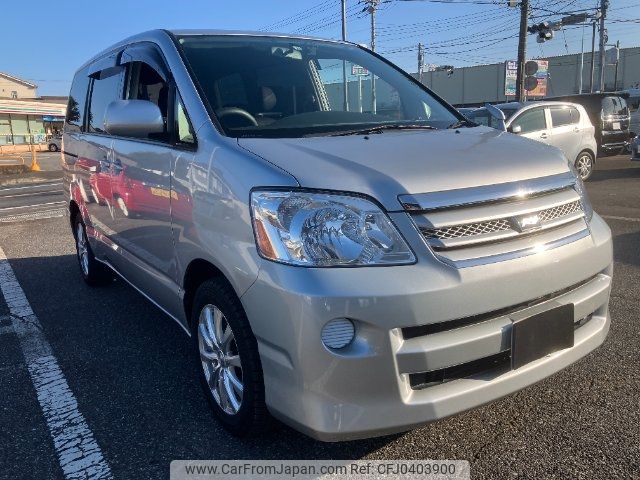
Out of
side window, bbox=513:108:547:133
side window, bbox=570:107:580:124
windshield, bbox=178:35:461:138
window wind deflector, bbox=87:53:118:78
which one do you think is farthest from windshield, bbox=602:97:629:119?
window wind deflector, bbox=87:53:118:78

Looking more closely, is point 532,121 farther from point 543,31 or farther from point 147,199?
point 543,31

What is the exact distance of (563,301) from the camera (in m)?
2.28

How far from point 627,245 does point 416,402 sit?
4.92 meters

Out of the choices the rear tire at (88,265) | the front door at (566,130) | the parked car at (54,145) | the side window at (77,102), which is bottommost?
the parked car at (54,145)

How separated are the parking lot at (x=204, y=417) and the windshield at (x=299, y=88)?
1.42 m

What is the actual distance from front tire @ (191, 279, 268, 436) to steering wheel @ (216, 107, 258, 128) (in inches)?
29.9

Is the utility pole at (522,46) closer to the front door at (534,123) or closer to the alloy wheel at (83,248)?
the front door at (534,123)

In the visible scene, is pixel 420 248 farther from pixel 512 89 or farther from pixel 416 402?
pixel 512 89

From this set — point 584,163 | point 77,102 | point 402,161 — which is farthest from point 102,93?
point 584,163

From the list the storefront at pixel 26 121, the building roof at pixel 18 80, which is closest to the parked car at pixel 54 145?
the storefront at pixel 26 121

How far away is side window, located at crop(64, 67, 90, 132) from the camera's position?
4.85 metres

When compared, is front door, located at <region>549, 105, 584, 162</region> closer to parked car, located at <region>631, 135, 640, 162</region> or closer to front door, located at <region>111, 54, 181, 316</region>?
parked car, located at <region>631, 135, 640, 162</region>

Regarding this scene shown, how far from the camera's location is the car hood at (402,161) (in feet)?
6.82

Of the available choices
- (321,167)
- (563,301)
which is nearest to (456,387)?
(563,301)
